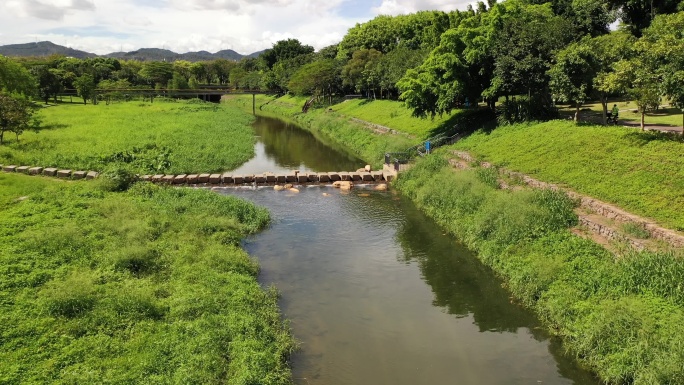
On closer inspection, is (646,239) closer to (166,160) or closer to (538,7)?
(166,160)

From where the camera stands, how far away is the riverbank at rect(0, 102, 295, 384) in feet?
39.9

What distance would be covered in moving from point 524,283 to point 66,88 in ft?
352

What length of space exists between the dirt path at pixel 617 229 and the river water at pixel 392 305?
4.51 metres

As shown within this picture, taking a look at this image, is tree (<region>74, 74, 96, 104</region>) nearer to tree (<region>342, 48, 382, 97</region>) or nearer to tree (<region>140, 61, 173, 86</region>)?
tree (<region>140, 61, 173, 86</region>)

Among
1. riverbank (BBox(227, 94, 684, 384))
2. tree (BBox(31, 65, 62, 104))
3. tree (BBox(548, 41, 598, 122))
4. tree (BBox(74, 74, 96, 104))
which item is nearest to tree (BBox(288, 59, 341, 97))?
tree (BBox(74, 74, 96, 104))

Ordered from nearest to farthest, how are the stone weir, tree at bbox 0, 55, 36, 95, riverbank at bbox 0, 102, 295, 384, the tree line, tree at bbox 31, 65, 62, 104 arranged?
riverbank at bbox 0, 102, 295, 384, the tree line, the stone weir, tree at bbox 0, 55, 36, 95, tree at bbox 31, 65, 62, 104

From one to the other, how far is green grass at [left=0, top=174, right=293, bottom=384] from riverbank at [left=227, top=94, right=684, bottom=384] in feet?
30.8

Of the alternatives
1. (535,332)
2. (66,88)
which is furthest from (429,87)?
(66,88)

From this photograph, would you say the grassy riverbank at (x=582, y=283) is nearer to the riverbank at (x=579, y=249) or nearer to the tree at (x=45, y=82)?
the riverbank at (x=579, y=249)

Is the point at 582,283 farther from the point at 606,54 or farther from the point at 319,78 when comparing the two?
the point at 319,78

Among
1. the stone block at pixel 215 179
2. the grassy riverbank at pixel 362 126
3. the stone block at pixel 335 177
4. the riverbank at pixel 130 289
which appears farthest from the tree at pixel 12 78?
the stone block at pixel 335 177

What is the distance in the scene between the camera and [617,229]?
18.8 m

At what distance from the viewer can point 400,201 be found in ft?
105

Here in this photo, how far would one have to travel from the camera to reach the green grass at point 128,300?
12062 mm
